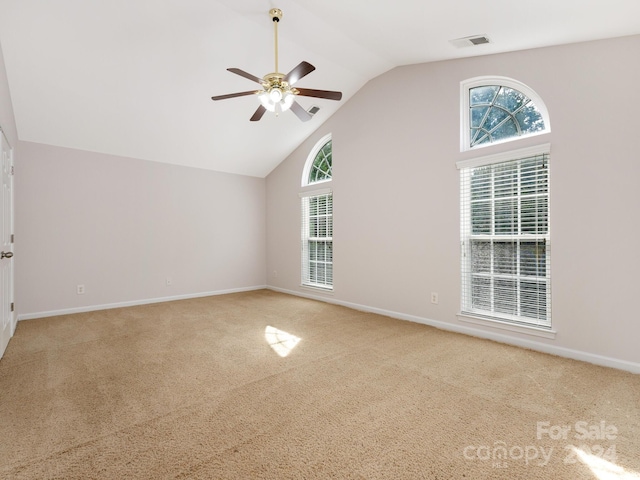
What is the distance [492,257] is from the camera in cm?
343

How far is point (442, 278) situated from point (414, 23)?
103 inches

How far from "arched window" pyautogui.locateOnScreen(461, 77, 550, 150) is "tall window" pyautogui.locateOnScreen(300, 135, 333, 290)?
2.31 m

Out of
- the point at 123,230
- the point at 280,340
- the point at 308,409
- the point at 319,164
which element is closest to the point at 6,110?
the point at 123,230

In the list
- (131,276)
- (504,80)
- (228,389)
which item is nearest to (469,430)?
(228,389)

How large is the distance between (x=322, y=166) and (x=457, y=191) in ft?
8.57

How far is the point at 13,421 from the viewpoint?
1.91m

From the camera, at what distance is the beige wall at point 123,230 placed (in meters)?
4.33

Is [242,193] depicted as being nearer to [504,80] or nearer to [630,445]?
[504,80]

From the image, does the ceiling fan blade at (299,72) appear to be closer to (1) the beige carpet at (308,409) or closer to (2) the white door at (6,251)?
(1) the beige carpet at (308,409)

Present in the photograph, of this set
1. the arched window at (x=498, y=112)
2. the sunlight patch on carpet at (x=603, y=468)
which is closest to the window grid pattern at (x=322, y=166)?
the arched window at (x=498, y=112)

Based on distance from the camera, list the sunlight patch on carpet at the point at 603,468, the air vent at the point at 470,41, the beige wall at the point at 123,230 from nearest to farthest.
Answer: the sunlight patch on carpet at the point at 603,468 → the air vent at the point at 470,41 → the beige wall at the point at 123,230

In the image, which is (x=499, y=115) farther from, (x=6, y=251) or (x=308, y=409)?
(x=6, y=251)

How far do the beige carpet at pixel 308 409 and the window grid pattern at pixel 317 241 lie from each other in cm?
215

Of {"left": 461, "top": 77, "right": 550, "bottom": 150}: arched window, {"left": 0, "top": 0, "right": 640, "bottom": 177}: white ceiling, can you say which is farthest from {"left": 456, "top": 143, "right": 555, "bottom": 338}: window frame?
{"left": 0, "top": 0, "right": 640, "bottom": 177}: white ceiling
